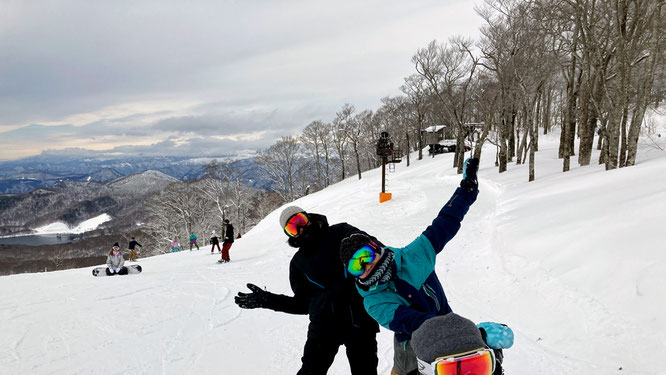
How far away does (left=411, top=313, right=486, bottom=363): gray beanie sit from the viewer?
1.40 metres

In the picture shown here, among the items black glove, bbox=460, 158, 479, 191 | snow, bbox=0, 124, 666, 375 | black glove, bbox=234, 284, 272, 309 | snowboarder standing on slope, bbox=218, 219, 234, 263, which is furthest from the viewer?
snowboarder standing on slope, bbox=218, 219, 234, 263

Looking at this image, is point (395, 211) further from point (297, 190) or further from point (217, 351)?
point (297, 190)

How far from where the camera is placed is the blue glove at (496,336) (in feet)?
5.15

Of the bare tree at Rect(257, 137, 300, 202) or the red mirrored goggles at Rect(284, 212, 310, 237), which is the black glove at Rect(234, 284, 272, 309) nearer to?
the red mirrored goggles at Rect(284, 212, 310, 237)

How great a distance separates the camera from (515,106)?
22688mm

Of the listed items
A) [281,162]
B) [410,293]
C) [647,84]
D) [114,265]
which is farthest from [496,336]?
[281,162]

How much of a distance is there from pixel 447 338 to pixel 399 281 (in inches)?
31.4

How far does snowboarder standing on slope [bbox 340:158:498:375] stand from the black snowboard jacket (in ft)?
1.35

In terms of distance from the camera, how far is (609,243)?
18.5 ft

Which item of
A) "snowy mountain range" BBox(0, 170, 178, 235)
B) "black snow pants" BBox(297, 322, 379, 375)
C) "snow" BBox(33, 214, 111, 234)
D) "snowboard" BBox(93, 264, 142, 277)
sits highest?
"black snow pants" BBox(297, 322, 379, 375)

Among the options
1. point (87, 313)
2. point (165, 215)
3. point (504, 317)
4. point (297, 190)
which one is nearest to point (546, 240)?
point (504, 317)

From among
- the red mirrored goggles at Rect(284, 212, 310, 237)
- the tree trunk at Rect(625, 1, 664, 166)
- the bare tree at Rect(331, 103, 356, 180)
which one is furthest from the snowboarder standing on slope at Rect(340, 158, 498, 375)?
the bare tree at Rect(331, 103, 356, 180)

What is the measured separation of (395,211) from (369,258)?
51.4 ft

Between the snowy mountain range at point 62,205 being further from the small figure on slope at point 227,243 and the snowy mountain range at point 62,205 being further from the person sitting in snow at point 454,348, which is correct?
the person sitting in snow at point 454,348
